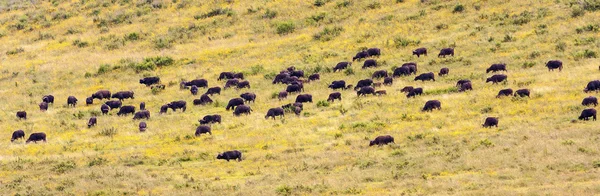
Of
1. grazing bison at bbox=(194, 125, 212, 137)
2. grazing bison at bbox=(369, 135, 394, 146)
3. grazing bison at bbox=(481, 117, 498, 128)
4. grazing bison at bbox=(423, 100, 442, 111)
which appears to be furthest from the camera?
grazing bison at bbox=(423, 100, 442, 111)

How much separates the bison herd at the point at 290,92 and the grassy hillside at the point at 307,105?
1.54ft

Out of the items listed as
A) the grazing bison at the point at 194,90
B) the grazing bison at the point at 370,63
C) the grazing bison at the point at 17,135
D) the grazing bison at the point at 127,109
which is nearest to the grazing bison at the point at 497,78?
the grazing bison at the point at 370,63

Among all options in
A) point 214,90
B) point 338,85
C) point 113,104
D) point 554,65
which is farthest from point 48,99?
point 554,65

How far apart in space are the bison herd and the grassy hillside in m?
0.47

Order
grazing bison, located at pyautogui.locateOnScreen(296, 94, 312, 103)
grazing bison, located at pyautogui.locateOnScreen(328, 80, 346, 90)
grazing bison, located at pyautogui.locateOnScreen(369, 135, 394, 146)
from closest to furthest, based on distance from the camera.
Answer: grazing bison, located at pyautogui.locateOnScreen(369, 135, 394, 146)
grazing bison, located at pyautogui.locateOnScreen(296, 94, 312, 103)
grazing bison, located at pyautogui.locateOnScreen(328, 80, 346, 90)

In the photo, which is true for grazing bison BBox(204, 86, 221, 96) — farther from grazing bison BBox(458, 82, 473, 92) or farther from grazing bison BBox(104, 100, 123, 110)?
grazing bison BBox(458, 82, 473, 92)

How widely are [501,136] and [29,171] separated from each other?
1722cm

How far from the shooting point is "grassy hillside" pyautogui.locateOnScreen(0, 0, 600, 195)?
1224 inches

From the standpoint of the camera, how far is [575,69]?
4638 cm

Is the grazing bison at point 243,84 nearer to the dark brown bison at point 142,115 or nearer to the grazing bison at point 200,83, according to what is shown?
the grazing bison at point 200,83

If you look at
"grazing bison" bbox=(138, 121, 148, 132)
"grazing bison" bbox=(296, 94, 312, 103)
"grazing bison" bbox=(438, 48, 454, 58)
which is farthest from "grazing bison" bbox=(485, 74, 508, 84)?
"grazing bison" bbox=(138, 121, 148, 132)

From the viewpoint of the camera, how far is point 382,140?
34875 millimetres

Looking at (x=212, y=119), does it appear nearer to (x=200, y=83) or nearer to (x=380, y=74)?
(x=200, y=83)

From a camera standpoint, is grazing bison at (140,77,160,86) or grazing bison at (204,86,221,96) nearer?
grazing bison at (204,86,221,96)
